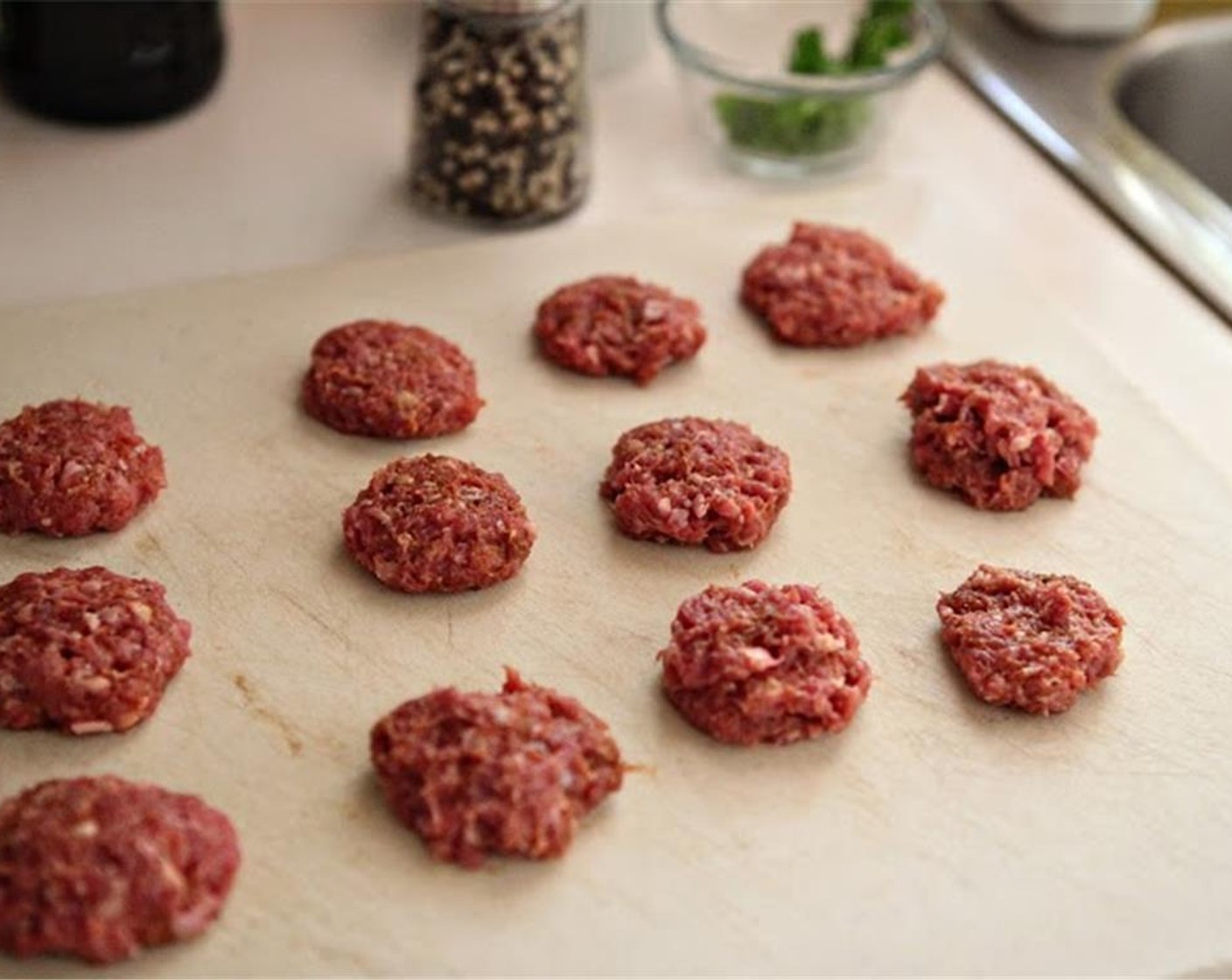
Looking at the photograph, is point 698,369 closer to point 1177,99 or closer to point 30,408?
point 30,408

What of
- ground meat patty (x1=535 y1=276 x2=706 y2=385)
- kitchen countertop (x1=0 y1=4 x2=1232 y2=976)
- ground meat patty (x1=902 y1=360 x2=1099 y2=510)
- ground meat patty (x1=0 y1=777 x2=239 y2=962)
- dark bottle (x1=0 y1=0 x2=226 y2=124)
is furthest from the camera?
dark bottle (x1=0 y1=0 x2=226 y2=124)

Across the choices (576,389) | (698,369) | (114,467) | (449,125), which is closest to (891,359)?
(698,369)

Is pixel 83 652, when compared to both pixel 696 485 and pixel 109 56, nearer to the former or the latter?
pixel 696 485

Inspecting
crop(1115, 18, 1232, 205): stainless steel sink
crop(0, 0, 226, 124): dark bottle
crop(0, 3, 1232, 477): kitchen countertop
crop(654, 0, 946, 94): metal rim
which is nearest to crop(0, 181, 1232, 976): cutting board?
crop(0, 3, 1232, 477): kitchen countertop

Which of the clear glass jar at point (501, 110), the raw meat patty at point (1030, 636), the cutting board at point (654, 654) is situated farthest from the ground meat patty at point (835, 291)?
the raw meat patty at point (1030, 636)

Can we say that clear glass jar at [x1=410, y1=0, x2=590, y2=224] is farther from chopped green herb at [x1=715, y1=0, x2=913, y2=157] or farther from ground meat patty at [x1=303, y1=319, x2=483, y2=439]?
ground meat patty at [x1=303, y1=319, x2=483, y2=439]

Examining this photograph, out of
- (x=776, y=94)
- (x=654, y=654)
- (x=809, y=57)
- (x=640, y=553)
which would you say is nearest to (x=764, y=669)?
(x=654, y=654)

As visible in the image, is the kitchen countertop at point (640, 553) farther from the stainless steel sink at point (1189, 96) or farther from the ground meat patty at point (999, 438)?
the stainless steel sink at point (1189, 96)
